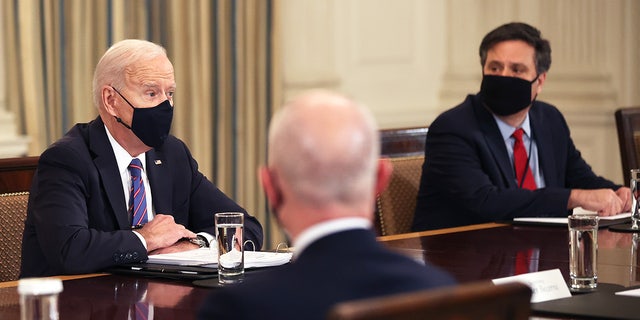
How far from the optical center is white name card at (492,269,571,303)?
2525mm

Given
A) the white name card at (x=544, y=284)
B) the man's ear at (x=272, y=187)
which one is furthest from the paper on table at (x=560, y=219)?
the man's ear at (x=272, y=187)

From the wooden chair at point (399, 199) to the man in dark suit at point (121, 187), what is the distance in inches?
31.7

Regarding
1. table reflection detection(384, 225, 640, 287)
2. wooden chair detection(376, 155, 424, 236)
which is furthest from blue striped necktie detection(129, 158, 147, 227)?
wooden chair detection(376, 155, 424, 236)

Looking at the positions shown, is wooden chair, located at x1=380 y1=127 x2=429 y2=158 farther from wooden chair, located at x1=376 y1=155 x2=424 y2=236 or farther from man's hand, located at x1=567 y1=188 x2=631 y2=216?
man's hand, located at x1=567 y1=188 x2=631 y2=216

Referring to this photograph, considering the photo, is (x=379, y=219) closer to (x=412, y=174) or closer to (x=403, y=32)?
(x=412, y=174)

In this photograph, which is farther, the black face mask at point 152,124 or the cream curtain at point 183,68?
the cream curtain at point 183,68

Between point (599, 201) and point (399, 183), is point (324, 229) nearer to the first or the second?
point (599, 201)

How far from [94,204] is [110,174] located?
0.34ft

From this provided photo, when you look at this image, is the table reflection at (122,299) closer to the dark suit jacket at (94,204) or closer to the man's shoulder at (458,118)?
the dark suit jacket at (94,204)

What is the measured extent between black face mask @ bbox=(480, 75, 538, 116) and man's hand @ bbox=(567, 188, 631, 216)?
18.3 inches

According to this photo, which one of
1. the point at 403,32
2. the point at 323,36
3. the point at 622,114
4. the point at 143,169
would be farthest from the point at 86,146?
the point at 403,32

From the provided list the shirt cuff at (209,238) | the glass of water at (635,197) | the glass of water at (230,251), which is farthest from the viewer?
the glass of water at (635,197)

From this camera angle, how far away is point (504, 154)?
4.69 metres

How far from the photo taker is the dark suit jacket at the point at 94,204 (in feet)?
10.3
